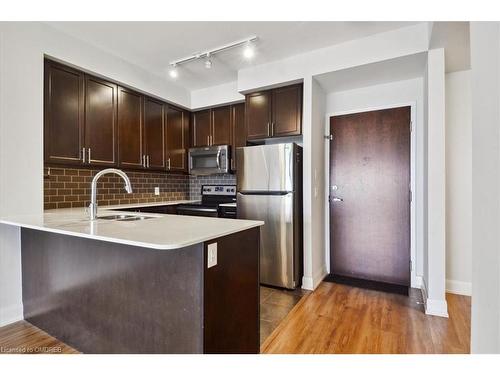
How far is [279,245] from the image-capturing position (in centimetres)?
283

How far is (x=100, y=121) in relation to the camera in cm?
283

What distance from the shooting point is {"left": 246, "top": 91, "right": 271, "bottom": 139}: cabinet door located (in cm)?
311

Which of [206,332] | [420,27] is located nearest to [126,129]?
[206,332]

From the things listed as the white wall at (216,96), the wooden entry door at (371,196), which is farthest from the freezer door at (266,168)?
the white wall at (216,96)

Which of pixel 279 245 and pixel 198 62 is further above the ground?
pixel 198 62

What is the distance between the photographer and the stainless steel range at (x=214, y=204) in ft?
10.9

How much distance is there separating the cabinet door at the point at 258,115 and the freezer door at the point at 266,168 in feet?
0.92

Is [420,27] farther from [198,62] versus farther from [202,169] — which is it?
[202,169]

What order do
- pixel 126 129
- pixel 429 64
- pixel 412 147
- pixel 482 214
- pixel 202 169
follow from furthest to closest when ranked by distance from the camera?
pixel 202 169
pixel 126 129
pixel 412 147
pixel 429 64
pixel 482 214

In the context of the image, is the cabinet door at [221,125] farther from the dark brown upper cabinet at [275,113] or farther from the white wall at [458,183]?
the white wall at [458,183]

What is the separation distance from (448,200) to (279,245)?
5.83 feet

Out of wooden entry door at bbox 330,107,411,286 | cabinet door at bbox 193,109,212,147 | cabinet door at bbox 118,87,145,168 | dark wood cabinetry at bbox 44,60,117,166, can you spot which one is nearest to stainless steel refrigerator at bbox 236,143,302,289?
wooden entry door at bbox 330,107,411,286

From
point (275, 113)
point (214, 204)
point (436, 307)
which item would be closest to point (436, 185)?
point (436, 307)

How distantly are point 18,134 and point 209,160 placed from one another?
6.82ft
